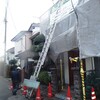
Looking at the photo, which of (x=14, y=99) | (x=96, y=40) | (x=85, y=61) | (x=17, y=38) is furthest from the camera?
(x=17, y=38)

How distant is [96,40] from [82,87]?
2.06m

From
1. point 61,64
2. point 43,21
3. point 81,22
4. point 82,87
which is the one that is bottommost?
point 82,87

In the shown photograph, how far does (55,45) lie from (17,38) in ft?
69.8

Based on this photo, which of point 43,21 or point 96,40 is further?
point 43,21

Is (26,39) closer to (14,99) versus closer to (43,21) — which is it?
(43,21)

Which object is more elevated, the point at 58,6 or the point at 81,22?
the point at 58,6

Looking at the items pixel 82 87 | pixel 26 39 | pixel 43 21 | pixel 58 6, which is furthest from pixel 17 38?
pixel 82 87

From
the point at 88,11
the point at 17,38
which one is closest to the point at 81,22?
the point at 88,11

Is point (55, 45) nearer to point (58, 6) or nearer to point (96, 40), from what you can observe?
point (58, 6)

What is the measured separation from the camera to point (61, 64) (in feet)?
49.0

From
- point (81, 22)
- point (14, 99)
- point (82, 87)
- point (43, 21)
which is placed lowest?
point (14, 99)

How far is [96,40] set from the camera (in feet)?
28.7

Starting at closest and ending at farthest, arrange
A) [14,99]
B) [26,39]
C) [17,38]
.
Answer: [14,99]
[26,39]
[17,38]

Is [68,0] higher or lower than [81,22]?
higher
